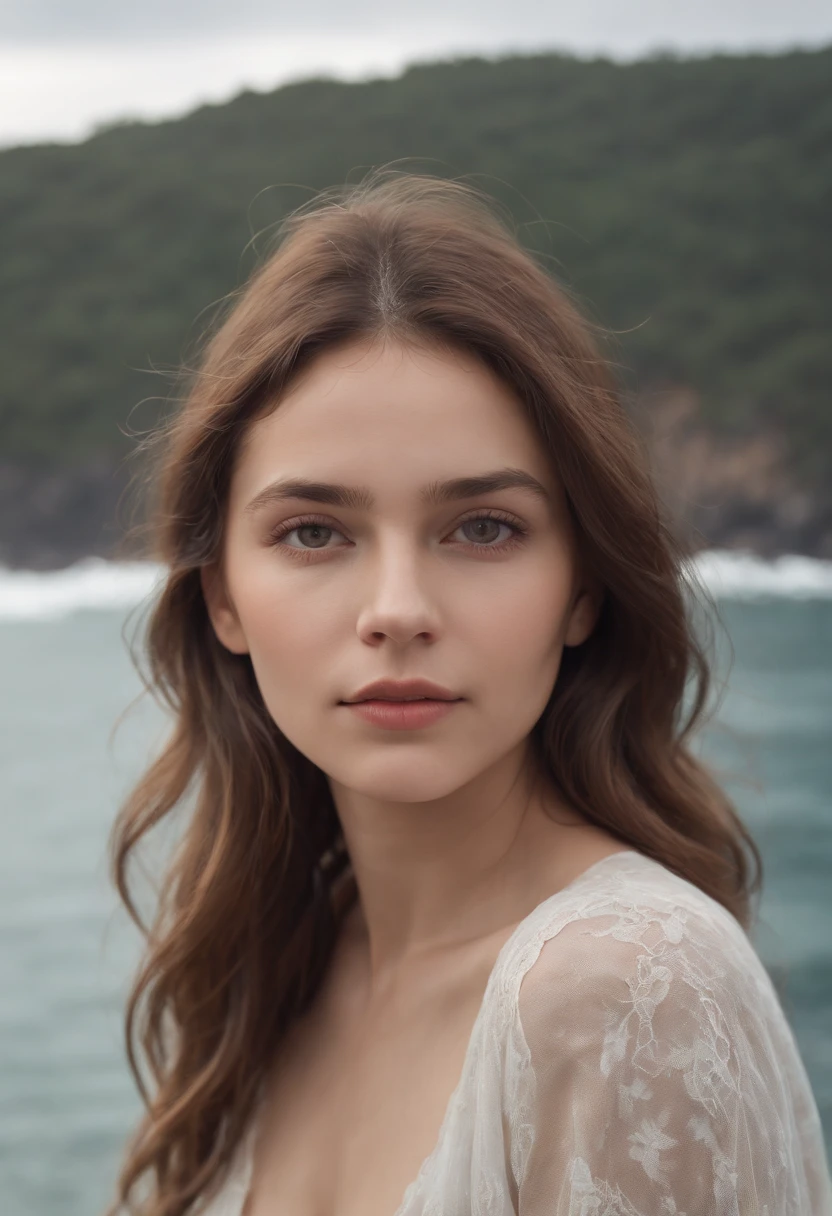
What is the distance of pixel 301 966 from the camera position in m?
1.55

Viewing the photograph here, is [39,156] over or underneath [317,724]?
over

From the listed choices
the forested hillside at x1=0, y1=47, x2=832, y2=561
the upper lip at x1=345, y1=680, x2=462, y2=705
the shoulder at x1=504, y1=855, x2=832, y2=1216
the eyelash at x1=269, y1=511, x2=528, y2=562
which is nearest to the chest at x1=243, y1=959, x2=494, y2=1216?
the shoulder at x1=504, y1=855, x2=832, y2=1216

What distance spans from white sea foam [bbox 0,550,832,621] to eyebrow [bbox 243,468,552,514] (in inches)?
62.5

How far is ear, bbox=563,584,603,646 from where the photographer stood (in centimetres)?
128

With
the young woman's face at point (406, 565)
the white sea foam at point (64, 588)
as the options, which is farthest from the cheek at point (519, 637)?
the white sea foam at point (64, 588)

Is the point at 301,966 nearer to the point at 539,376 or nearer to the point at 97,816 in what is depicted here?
the point at 539,376

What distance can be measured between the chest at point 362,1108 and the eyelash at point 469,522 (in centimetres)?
39

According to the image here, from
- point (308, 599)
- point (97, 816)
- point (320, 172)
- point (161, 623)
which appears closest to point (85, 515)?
point (97, 816)

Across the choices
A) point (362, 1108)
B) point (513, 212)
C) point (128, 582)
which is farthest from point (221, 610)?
point (513, 212)

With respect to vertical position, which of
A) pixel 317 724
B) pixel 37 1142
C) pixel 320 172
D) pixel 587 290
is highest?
pixel 320 172

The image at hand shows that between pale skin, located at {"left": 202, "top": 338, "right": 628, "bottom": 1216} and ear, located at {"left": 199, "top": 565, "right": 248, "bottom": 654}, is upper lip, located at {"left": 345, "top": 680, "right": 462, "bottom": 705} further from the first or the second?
ear, located at {"left": 199, "top": 565, "right": 248, "bottom": 654}

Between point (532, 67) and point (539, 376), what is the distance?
2.02 m

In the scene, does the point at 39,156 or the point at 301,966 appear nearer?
the point at 301,966

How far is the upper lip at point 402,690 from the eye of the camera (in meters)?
1.11
